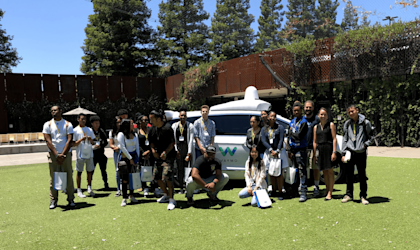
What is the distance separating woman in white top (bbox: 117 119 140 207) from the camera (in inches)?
230

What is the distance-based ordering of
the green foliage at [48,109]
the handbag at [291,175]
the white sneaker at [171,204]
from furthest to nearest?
the green foliage at [48,109] < the handbag at [291,175] < the white sneaker at [171,204]

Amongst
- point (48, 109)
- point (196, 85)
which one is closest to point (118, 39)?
point (48, 109)

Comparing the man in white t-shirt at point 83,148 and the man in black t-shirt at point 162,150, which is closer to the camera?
the man in black t-shirt at point 162,150

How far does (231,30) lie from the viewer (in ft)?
152

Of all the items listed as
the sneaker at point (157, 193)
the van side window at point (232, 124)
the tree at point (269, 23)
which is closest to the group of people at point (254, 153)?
the sneaker at point (157, 193)

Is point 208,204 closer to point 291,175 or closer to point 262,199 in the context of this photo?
point 262,199

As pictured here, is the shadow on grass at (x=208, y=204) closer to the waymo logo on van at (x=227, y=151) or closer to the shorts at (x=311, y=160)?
the waymo logo on van at (x=227, y=151)

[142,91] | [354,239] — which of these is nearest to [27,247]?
[354,239]

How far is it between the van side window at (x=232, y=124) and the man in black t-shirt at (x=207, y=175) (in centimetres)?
145

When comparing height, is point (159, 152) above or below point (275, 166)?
above

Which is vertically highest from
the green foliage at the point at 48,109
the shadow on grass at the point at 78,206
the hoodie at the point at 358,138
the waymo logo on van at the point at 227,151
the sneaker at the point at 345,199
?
the green foliage at the point at 48,109

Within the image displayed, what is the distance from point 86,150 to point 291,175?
4.44 m

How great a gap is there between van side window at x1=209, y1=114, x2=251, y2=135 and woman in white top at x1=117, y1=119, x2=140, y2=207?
1972mm

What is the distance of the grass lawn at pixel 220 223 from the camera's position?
12.7 ft
